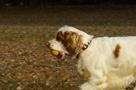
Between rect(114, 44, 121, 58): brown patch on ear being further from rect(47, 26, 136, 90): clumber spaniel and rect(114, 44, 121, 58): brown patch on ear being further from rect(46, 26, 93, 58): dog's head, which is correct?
rect(46, 26, 93, 58): dog's head

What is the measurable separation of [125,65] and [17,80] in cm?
286

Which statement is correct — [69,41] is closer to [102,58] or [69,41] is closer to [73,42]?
[73,42]

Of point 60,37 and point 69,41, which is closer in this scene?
point 69,41

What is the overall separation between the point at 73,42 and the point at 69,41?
69 mm

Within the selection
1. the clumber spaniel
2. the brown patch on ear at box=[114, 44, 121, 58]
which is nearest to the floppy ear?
the clumber spaniel

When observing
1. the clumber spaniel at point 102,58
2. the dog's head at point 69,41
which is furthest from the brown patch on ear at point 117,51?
the dog's head at point 69,41

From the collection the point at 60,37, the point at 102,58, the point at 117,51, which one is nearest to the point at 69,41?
the point at 60,37

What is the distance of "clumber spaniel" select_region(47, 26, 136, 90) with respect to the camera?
3.64 m

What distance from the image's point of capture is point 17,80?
220 inches

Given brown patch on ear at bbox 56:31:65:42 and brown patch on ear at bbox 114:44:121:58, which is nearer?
brown patch on ear at bbox 114:44:121:58

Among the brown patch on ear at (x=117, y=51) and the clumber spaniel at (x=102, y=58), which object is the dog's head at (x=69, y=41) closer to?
the clumber spaniel at (x=102, y=58)

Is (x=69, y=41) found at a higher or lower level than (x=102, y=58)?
higher

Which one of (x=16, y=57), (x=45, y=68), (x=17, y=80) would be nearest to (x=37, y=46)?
→ (x=16, y=57)

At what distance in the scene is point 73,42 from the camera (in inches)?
146
